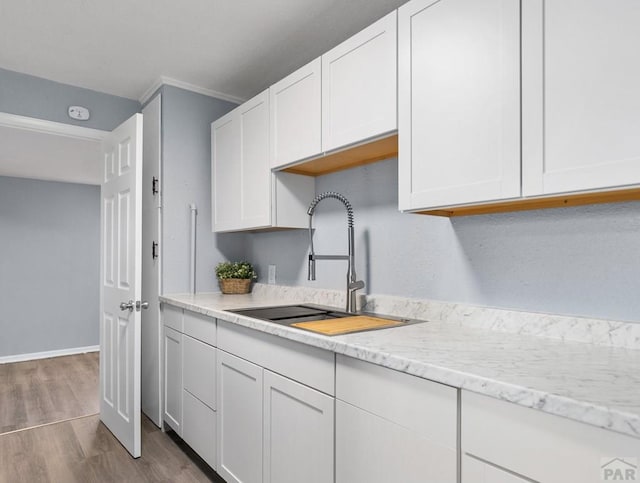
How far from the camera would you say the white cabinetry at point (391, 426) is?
996 mm

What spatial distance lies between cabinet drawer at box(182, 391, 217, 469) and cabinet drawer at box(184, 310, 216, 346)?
0.34 m

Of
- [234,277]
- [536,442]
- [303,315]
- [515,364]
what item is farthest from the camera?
[234,277]

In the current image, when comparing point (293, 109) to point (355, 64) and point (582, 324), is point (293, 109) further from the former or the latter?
point (582, 324)

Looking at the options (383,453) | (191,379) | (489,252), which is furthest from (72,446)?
(489,252)

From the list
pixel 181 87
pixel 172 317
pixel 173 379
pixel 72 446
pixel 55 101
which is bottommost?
pixel 72 446

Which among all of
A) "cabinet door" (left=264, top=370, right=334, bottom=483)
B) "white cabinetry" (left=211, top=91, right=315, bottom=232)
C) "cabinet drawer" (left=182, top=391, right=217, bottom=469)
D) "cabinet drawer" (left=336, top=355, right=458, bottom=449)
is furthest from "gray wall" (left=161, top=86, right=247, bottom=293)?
"cabinet drawer" (left=336, top=355, right=458, bottom=449)

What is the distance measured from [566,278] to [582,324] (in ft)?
0.50

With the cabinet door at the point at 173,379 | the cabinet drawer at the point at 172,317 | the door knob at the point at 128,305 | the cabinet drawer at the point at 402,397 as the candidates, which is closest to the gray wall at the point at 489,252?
the cabinet drawer at the point at 402,397

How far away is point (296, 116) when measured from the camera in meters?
2.04

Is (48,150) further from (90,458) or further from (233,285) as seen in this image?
(90,458)

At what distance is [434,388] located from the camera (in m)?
1.01

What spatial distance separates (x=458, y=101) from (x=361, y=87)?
0.49 m

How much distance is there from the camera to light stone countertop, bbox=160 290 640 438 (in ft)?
2.49

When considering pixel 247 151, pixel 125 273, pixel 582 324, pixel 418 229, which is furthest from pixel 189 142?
pixel 582 324
